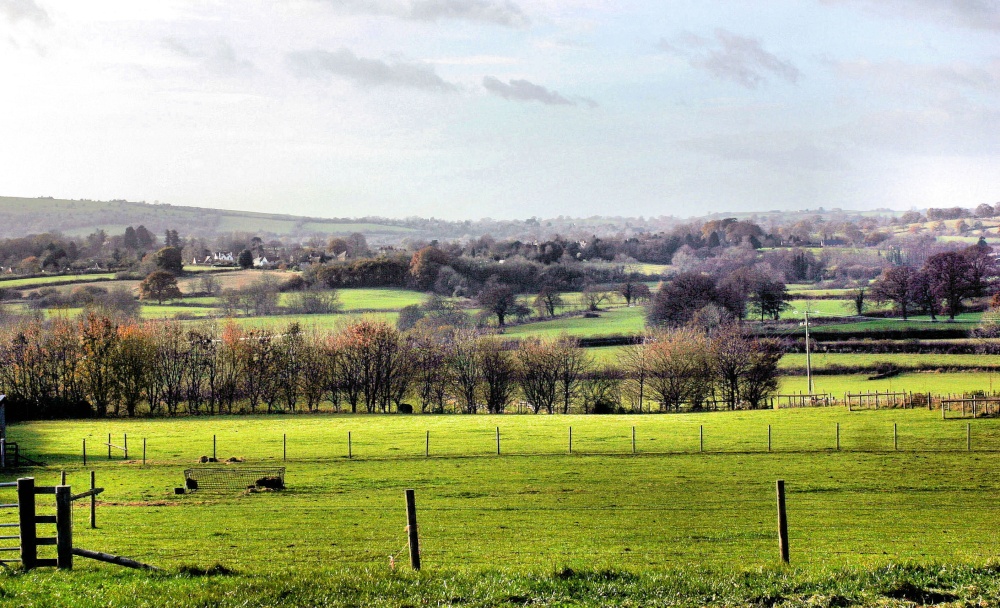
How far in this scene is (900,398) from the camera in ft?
242

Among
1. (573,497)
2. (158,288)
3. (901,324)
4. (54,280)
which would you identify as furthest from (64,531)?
(54,280)

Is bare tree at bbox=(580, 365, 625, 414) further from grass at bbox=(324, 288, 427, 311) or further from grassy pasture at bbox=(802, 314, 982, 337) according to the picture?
grass at bbox=(324, 288, 427, 311)

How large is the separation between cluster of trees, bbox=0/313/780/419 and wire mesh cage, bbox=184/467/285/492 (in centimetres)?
4955

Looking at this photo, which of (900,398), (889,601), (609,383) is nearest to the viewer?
(889,601)

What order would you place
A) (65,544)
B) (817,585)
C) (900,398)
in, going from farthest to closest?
(900,398), (65,544), (817,585)

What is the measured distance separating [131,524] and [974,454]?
38.1 m

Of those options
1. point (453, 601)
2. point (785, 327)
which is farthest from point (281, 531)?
point (785, 327)

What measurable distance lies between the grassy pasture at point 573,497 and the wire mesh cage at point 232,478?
105 cm

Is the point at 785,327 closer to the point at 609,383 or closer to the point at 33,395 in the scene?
the point at 609,383

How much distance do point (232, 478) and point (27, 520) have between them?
1009 inches

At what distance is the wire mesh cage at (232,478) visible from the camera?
125 feet

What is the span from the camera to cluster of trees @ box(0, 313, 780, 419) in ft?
302

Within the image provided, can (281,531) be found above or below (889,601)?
below

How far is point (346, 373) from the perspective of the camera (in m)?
99.6
